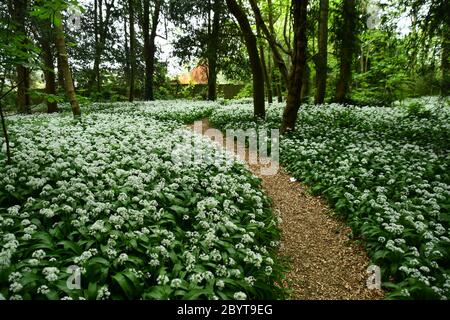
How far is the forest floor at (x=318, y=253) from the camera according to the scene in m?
4.80

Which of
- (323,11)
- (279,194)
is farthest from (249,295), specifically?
(323,11)

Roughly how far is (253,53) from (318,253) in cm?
1176

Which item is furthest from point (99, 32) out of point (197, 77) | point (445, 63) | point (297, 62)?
point (197, 77)

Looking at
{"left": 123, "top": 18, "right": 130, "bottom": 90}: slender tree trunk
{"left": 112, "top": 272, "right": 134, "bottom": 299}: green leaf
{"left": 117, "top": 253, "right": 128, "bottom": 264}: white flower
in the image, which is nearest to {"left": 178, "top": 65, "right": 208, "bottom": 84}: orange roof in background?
{"left": 123, "top": 18, "right": 130, "bottom": 90}: slender tree trunk

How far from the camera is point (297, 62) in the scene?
11766 mm

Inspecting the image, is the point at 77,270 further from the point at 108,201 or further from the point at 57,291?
the point at 108,201

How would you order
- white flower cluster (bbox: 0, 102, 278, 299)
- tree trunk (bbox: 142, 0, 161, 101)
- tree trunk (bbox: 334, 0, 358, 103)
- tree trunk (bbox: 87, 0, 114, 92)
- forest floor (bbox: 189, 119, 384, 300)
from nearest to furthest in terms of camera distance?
white flower cluster (bbox: 0, 102, 278, 299) → forest floor (bbox: 189, 119, 384, 300) → tree trunk (bbox: 334, 0, 358, 103) → tree trunk (bbox: 87, 0, 114, 92) → tree trunk (bbox: 142, 0, 161, 101)

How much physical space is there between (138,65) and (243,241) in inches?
892

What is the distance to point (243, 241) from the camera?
504 centimetres

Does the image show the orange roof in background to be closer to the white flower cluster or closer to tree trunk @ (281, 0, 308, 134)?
tree trunk @ (281, 0, 308, 134)

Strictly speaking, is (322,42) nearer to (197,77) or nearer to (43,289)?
(43,289)

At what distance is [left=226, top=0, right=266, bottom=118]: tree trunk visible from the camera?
48.2 feet

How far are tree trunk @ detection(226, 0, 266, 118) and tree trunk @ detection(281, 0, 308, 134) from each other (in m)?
3.36

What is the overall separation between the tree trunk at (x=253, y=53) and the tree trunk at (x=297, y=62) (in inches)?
132
